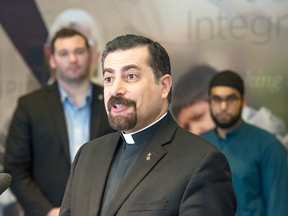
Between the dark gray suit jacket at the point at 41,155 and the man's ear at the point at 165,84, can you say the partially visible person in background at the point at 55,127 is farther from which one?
the man's ear at the point at 165,84

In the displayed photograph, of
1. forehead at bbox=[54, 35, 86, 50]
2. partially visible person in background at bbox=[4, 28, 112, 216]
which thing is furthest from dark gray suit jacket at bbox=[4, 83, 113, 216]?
forehead at bbox=[54, 35, 86, 50]

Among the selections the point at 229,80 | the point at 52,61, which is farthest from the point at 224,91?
the point at 52,61

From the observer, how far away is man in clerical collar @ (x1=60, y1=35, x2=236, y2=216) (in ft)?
5.11

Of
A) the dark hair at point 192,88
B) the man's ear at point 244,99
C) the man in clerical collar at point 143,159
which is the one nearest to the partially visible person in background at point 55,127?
the dark hair at point 192,88

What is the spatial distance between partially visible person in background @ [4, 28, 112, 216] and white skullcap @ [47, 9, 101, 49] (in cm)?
5

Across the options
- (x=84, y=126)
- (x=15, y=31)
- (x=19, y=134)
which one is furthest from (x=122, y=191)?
(x=15, y=31)

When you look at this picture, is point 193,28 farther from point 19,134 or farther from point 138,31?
point 19,134

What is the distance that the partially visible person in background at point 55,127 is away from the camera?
3314 mm

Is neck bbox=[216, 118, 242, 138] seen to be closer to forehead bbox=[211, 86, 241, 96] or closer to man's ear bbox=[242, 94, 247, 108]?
man's ear bbox=[242, 94, 247, 108]

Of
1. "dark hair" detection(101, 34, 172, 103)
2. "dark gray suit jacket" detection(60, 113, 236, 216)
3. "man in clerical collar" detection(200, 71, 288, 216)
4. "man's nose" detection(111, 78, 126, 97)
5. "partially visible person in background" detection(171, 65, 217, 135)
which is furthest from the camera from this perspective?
"partially visible person in background" detection(171, 65, 217, 135)

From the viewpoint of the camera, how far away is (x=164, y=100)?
1919 millimetres

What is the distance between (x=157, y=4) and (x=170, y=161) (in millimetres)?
2147

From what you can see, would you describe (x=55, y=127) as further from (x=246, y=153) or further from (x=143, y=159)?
(x=143, y=159)

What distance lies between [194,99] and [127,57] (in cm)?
171
